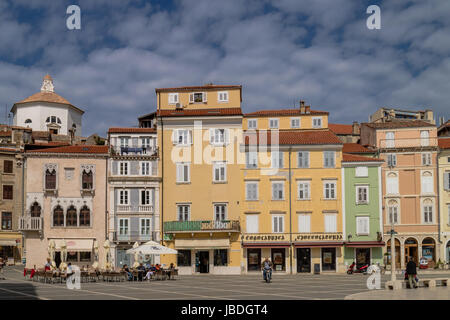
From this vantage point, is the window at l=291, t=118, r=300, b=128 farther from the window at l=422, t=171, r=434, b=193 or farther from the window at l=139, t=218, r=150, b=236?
the window at l=139, t=218, r=150, b=236

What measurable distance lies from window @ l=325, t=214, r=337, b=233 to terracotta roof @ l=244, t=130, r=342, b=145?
22.6ft

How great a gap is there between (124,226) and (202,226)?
7.27m

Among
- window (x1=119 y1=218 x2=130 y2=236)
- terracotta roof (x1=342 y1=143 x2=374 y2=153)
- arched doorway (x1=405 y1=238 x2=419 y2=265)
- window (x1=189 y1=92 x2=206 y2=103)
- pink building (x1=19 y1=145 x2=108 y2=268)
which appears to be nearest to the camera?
pink building (x1=19 y1=145 x2=108 y2=268)

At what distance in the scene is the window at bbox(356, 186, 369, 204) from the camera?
60469mm

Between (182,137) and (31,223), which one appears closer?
(31,223)

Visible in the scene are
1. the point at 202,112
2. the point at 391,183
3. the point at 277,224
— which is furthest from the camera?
the point at 391,183

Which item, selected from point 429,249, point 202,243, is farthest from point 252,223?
point 429,249

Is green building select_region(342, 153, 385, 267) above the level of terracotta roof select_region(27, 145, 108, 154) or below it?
below

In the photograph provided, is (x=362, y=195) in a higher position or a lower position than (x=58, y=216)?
higher

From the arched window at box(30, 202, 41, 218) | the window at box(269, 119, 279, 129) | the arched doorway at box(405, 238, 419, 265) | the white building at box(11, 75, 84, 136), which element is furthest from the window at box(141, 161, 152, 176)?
the white building at box(11, 75, 84, 136)

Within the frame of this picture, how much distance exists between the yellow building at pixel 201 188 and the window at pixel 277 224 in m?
3.41

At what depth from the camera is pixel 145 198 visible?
59938 millimetres

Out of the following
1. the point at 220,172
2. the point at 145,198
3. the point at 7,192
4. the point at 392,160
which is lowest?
the point at 145,198

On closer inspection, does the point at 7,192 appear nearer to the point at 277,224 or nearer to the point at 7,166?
the point at 7,166
